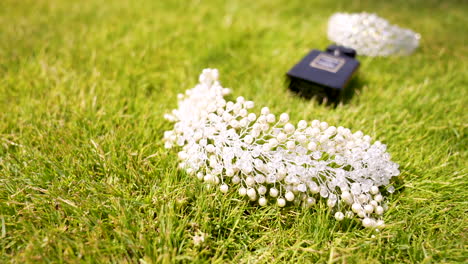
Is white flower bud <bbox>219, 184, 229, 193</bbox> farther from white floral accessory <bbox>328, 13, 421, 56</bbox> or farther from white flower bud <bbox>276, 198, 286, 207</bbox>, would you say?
white floral accessory <bbox>328, 13, 421, 56</bbox>

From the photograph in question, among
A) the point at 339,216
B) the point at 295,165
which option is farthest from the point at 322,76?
the point at 339,216

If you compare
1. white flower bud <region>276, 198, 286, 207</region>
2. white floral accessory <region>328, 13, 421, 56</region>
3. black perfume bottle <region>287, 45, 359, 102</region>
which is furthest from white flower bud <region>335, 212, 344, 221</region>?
white floral accessory <region>328, 13, 421, 56</region>

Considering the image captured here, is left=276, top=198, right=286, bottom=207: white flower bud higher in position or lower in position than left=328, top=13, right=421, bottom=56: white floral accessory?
lower

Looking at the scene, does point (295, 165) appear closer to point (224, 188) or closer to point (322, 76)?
point (224, 188)

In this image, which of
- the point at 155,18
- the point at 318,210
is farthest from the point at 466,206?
the point at 155,18

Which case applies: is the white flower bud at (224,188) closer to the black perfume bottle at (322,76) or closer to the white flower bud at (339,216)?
the white flower bud at (339,216)
